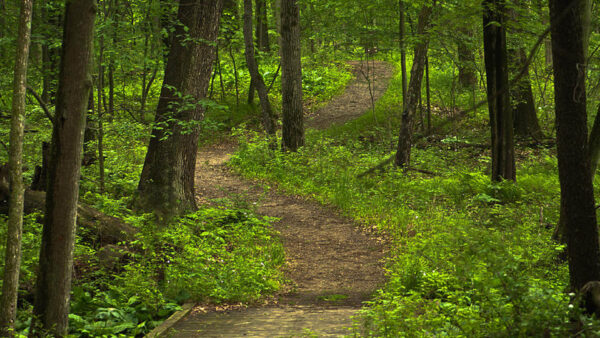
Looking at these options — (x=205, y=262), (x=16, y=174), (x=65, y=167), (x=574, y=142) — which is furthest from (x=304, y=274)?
(x=574, y=142)

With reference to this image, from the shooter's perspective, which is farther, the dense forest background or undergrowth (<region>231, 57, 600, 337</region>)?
the dense forest background

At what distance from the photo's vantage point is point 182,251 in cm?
830

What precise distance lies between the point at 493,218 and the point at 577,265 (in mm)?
5327

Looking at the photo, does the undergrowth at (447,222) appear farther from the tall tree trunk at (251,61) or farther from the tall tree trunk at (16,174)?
the tall tree trunk at (16,174)

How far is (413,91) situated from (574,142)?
10.3 m

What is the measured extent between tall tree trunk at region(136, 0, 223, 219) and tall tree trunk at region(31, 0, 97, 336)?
5.07 m

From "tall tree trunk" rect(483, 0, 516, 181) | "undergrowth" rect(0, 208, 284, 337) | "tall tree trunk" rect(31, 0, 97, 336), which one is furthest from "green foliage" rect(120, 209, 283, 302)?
"tall tree trunk" rect(483, 0, 516, 181)

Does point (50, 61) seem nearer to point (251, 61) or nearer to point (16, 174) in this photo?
point (251, 61)

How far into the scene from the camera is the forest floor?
18.2 ft

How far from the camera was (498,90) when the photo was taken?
31.9ft

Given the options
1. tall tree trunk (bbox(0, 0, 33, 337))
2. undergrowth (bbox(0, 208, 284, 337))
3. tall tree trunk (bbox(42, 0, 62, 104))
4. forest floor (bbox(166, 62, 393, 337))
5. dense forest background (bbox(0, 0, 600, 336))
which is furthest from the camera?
tall tree trunk (bbox(42, 0, 62, 104))

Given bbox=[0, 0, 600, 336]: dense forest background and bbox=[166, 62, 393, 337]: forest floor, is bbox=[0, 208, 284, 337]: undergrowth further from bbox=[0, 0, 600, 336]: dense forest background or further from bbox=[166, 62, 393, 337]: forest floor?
bbox=[166, 62, 393, 337]: forest floor

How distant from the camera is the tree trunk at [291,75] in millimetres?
16828

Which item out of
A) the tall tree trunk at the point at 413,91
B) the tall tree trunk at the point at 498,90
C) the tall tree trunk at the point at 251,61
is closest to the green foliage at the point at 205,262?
the tall tree trunk at the point at 498,90
